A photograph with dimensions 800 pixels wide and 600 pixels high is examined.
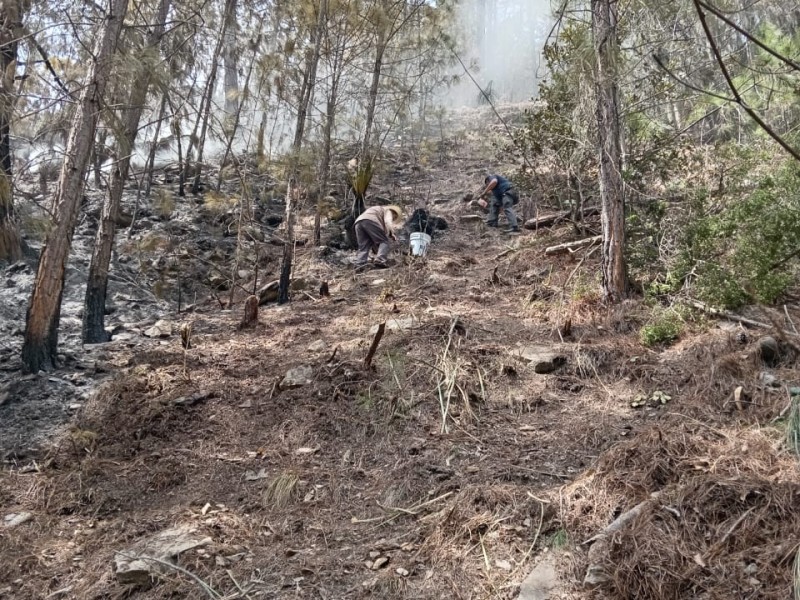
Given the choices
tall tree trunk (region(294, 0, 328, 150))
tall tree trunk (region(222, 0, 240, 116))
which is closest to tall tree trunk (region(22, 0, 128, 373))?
tall tree trunk (region(294, 0, 328, 150))

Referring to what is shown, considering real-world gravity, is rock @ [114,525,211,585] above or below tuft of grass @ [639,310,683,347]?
below

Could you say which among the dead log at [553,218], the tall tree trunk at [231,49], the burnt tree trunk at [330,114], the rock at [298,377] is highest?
the tall tree trunk at [231,49]

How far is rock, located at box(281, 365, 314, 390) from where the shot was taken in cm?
479

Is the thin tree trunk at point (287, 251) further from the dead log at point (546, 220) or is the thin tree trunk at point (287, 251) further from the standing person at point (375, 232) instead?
the dead log at point (546, 220)

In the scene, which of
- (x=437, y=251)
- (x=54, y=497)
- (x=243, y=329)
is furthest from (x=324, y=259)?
(x=54, y=497)

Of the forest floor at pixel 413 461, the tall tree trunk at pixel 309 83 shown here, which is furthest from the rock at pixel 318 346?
the tall tree trunk at pixel 309 83

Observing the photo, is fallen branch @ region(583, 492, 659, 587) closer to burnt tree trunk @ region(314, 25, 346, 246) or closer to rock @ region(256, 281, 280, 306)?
rock @ region(256, 281, 280, 306)

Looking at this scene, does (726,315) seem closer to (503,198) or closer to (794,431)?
(794,431)

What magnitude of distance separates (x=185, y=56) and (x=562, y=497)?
6922 millimetres

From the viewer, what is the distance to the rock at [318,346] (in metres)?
5.52

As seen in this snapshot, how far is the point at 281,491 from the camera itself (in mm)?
3502

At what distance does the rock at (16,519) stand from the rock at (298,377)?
6.25 feet

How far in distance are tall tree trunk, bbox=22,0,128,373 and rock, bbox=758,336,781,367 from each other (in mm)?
5392

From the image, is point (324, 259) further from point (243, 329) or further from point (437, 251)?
point (243, 329)
